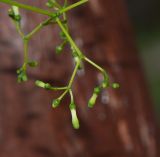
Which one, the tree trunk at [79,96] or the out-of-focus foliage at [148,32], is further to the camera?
the out-of-focus foliage at [148,32]

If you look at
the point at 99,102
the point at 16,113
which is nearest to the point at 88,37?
the point at 99,102

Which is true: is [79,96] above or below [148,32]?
below

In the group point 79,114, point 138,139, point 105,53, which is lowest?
point 138,139

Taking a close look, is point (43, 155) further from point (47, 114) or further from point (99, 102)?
point (99, 102)

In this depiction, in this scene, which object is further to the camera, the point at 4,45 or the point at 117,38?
the point at 117,38

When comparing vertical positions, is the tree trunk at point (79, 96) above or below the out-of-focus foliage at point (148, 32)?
below

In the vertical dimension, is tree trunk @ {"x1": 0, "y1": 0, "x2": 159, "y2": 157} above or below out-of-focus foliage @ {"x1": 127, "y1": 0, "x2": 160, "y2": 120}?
below

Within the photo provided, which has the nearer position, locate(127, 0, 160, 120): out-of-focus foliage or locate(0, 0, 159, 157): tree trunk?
locate(0, 0, 159, 157): tree trunk

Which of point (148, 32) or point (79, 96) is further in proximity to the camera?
point (148, 32)
